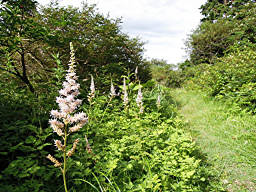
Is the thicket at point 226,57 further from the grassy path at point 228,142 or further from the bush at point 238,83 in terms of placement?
the grassy path at point 228,142

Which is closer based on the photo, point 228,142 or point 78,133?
point 78,133

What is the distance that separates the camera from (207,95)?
6.39 meters

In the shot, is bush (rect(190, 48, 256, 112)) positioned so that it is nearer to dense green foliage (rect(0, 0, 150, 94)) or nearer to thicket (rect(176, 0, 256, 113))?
thicket (rect(176, 0, 256, 113))

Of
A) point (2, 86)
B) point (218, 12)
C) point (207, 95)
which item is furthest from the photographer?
point (218, 12)

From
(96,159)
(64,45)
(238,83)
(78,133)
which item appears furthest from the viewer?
(238,83)

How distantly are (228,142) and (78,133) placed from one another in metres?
2.87

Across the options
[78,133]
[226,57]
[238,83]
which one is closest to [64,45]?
[78,133]

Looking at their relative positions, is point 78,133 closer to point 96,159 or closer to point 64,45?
point 96,159

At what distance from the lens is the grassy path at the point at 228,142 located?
242 centimetres

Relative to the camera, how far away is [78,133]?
282cm

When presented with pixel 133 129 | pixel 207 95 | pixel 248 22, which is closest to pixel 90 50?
pixel 133 129

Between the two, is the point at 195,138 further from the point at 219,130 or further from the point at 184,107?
the point at 184,107

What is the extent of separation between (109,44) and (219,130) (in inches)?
141

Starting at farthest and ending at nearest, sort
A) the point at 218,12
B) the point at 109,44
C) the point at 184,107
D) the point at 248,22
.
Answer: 1. the point at 218,12
2. the point at 248,22
3. the point at 184,107
4. the point at 109,44
